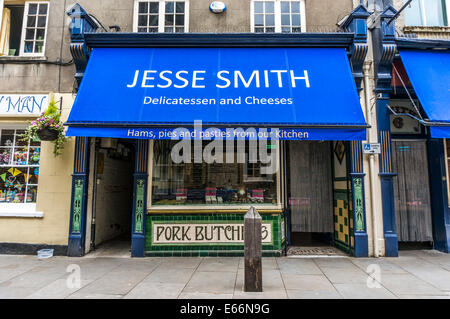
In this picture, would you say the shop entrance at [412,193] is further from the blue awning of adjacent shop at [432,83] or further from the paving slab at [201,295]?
the paving slab at [201,295]

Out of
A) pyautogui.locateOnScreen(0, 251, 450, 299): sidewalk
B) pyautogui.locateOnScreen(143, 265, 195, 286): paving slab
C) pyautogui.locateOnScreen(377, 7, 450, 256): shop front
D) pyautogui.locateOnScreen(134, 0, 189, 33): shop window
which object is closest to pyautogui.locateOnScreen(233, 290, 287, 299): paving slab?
pyautogui.locateOnScreen(0, 251, 450, 299): sidewalk

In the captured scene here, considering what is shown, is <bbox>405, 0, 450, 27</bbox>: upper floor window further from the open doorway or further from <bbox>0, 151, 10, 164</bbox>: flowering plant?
<bbox>0, 151, 10, 164</bbox>: flowering plant

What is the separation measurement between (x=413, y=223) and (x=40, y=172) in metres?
9.57

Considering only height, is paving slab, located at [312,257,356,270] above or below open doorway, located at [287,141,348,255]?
below

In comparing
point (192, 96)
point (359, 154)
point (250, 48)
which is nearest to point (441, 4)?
point (359, 154)

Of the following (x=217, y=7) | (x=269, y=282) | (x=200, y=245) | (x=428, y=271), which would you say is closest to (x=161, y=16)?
(x=217, y=7)

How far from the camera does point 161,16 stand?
7.29 metres

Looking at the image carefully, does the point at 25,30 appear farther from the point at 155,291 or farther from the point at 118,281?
the point at 155,291

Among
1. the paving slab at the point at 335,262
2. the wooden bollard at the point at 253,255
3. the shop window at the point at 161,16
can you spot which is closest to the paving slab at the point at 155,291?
the wooden bollard at the point at 253,255

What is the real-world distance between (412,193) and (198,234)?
5.62m

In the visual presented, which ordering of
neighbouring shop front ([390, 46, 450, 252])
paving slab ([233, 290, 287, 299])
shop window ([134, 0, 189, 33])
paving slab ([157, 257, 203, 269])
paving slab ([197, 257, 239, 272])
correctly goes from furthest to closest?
1. shop window ([134, 0, 189, 33])
2. neighbouring shop front ([390, 46, 450, 252])
3. paving slab ([157, 257, 203, 269])
4. paving slab ([197, 257, 239, 272])
5. paving slab ([233, 290, 287, 299])

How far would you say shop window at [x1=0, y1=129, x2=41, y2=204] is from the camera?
694 cm

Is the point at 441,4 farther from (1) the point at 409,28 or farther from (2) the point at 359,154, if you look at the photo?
(2) the point at 359,154

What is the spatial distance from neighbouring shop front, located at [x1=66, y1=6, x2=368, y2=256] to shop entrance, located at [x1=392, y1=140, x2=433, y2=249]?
4.79 feet
